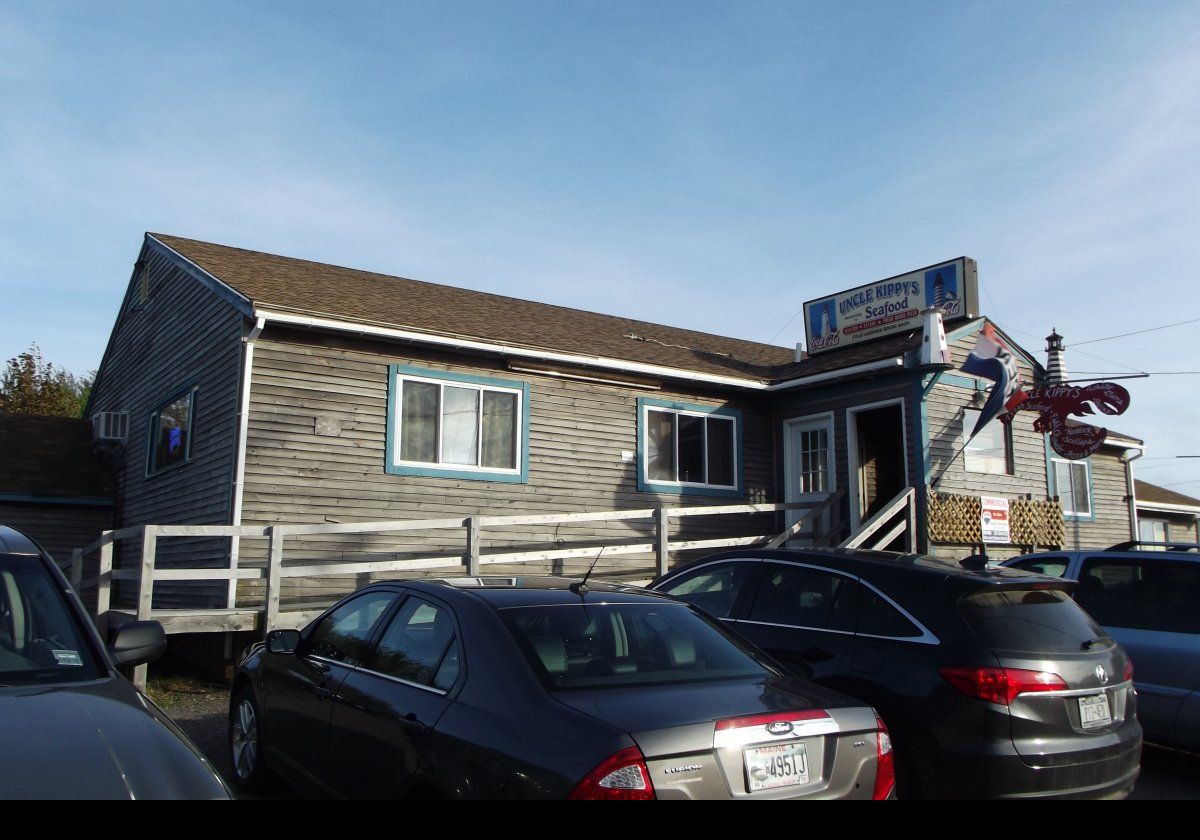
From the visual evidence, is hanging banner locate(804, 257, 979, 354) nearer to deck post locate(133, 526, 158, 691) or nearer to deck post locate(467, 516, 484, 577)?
deck post locate(467, 516, 484, 577)

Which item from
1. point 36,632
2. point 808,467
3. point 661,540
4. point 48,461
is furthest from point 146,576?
point 48,461

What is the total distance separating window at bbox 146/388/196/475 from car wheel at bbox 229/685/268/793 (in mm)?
8171

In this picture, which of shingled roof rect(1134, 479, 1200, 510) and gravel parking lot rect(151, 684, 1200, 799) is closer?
gravel parking lot rect(151, 684, 1200, 799)

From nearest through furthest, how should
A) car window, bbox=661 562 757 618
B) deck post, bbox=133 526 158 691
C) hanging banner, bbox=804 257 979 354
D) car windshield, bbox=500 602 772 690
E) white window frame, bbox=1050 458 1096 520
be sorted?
1. car windshield, bbox=500 602 772 690
2. car window, bbox=661 562 757 618
3. deck post, bbox=133 526 158 691
4. hanging banner, bbox=804 257 979 354
5. white window frame, bbox=1050 458 1096 520

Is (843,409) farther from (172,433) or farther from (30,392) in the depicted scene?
(30,392)

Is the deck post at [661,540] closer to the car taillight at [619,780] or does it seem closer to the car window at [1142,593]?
the car window at [1142,593]

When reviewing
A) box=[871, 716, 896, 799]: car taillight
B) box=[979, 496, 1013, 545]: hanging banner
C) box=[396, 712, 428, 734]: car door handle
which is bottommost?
box=[871, 716, 896, 799]: car taillight

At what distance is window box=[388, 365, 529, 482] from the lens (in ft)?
42.6

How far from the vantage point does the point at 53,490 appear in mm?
18000

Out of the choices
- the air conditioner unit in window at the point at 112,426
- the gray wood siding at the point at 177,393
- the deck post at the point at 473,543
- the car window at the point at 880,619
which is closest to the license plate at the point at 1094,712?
the car window at the point at 880,619

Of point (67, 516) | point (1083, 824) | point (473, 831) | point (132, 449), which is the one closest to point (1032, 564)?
point (1083, 824)

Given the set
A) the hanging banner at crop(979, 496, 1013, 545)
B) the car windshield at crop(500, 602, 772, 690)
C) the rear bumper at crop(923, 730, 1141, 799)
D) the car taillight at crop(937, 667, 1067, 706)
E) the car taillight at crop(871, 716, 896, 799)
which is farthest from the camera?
the hanging banner at crop(979, 496, 1013, 545)

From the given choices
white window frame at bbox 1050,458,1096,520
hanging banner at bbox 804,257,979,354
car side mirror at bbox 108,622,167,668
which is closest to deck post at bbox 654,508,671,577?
hanging banner at bbox 804,257,979,354

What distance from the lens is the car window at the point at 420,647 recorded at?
170 inches
